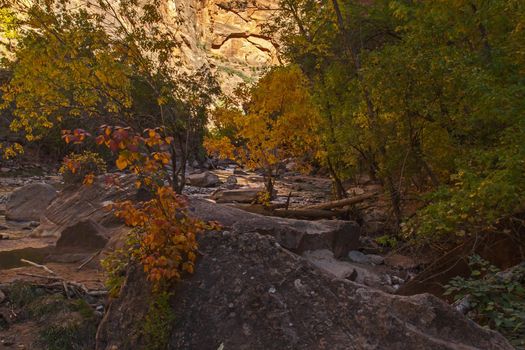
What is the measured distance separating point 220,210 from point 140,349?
644 centimetres

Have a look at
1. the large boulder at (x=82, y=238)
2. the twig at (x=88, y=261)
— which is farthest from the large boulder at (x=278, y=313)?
the large boulder at (x=82, y=238)

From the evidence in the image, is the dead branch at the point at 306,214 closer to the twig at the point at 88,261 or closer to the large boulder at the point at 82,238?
the large boulder at the point at 82,238

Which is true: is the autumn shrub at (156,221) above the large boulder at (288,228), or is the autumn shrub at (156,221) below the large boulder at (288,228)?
above

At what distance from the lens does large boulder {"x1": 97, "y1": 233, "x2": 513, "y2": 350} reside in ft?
12.9

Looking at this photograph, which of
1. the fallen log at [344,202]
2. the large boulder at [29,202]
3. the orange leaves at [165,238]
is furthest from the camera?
the large boulder at [29,202]

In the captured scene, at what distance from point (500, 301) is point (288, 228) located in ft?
20.3

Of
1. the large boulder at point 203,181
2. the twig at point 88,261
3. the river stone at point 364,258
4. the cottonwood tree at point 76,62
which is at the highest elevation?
the cottonwood tree at point 76,62

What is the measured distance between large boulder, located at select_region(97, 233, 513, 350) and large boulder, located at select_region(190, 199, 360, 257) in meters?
5.20

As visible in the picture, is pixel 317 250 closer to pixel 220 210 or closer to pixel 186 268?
pixel 220 210

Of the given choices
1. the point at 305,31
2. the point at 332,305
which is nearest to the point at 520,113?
the point at 332,305

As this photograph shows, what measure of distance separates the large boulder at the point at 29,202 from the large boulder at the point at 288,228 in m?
9.06

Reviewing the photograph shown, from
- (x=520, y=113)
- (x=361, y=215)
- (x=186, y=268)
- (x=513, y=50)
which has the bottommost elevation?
(x=361, y=215)

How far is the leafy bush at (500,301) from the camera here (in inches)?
173

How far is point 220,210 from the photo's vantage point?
1071 cm
